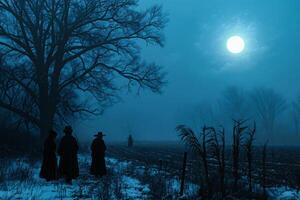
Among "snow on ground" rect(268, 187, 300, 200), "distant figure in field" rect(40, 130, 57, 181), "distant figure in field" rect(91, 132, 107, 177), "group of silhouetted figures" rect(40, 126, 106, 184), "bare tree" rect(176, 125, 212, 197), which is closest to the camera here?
"snow on ground" rect(268, 187, 300, 200)

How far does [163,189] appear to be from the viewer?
11.8 m

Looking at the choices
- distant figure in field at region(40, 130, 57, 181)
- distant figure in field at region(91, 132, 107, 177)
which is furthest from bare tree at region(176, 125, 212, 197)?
distant figure in field at region(91, 132, 107, 177)

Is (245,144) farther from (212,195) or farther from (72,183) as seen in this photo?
(72,183)

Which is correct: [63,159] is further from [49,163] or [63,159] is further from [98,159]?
[98,159]

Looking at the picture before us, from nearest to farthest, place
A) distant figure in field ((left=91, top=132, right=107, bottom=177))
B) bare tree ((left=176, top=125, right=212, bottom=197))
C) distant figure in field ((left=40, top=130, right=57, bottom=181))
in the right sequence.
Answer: bare tree ((left=176, top=125, right=212, bottom=197))
distant figure in field ((left=40, top=130, right=57, bottom=181))
distant figure in field ((left=91, top=132, right=107, bottom=177))

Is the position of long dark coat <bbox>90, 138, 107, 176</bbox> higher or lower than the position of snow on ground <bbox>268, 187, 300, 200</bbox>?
higher

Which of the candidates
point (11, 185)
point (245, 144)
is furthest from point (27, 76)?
point (245, 144)

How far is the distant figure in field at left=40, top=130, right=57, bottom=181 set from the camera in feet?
51.0

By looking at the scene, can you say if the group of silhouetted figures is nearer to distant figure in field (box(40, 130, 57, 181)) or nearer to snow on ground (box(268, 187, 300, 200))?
distant figure in field (box(40, 130, 57, 181))

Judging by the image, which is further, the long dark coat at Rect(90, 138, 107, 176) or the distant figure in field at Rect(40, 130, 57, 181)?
the long dark coat at Rect(90, 138, 107, 176)

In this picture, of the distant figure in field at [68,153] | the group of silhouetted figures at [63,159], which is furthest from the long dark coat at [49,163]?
the distant figure in field at [68,153]

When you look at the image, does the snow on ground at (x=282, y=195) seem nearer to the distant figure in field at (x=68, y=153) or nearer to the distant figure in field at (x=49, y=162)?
the distant figure in field at (x=68, y=153)

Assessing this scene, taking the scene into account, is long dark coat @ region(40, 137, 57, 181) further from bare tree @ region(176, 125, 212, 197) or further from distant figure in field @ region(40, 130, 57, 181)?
bare tree @ region(176, 125, 212, 197)

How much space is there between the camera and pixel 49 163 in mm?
15750
